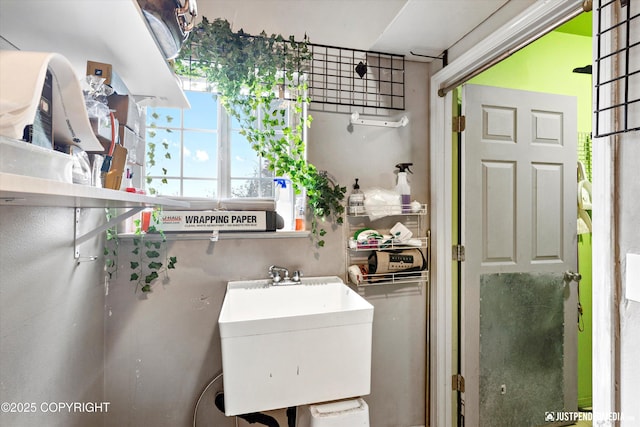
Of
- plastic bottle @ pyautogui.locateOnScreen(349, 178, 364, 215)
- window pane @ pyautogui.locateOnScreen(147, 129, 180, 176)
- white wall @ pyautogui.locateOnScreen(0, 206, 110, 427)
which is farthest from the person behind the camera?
plastic bottle @ pyautogui.locateOnScreen(349, 178, 364, 215)

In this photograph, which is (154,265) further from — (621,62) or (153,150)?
(621,62)

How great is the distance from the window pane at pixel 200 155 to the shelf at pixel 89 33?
0.60 meters

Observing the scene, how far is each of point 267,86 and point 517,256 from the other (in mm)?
1615

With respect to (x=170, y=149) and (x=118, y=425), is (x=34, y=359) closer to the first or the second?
(x=118, y=425)

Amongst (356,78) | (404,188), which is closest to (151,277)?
(404,188)

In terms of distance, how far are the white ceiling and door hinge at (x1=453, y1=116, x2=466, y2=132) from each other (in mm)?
371

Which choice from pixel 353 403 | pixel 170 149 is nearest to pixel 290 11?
pixel 170 149

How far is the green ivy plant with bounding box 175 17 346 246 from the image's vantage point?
143 centimetres

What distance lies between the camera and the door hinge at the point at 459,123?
171cm

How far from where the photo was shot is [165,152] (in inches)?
60.6

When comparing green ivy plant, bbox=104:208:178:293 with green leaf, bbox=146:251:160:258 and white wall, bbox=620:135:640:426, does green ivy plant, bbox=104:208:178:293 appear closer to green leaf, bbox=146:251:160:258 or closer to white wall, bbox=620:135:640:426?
green leaf, bbox=146:251:160:258

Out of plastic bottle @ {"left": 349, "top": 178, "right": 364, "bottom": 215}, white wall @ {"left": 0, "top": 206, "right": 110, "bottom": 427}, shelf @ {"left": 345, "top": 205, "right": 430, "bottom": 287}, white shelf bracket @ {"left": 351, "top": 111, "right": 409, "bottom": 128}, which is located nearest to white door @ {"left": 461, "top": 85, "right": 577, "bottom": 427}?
shelf @ {"left": 345, "top": 205, "right": 430, "bottom": 287}

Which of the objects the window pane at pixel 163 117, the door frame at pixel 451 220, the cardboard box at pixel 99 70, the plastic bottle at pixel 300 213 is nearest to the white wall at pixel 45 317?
the cardboard box at pixel 99 70

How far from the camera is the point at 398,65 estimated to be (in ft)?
5.87
